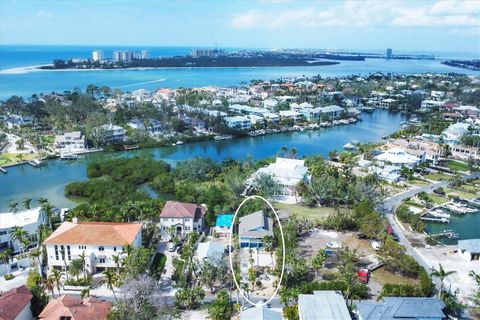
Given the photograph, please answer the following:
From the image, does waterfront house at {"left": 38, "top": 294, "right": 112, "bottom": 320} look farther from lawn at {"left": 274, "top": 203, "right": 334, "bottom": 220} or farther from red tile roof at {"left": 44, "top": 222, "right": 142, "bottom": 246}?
lawn at {"left": 274, "top": 203, "right": 334, "bottom": 220}

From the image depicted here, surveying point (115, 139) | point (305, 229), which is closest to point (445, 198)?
point (305, 229)

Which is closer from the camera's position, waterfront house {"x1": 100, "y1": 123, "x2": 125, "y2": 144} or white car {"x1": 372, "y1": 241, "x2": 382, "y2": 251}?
white car {"x1": 372, "y1": 241, "x2": 382, "y2": 251}

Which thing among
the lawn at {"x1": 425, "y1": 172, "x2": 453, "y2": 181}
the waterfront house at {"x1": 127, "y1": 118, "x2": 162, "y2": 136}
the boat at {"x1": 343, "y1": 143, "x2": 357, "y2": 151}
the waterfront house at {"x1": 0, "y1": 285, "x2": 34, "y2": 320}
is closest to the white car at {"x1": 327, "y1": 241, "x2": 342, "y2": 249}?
the waterfront house at {"x1": 0, "y1": 285, "x2": 34, "y2": 320}

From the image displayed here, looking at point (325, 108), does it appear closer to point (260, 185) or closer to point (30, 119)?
point (260, 185)

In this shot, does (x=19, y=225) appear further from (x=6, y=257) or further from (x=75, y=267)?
(x=75, y=267)

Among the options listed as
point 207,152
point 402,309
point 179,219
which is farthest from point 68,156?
point 402,309
